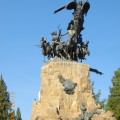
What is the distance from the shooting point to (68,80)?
27.6 metres

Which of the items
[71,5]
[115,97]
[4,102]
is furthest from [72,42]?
[4,102]

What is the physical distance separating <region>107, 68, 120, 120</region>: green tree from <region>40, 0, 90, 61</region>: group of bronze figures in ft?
36.4

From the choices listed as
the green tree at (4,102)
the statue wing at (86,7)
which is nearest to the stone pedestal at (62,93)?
Result: the statue wing at (86,7)

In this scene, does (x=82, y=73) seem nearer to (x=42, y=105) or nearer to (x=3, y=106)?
(x=42, y=105)

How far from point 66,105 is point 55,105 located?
0.69 meters

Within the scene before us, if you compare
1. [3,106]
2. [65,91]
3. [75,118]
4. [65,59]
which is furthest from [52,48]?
[3,106]

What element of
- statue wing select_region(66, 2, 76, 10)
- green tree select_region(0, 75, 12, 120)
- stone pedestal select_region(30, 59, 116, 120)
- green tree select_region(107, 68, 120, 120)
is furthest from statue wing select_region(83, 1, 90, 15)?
green tree select_region(0, 75, 12, 120)

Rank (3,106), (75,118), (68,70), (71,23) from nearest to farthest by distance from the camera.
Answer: (75,118)
(68,70)
(71,23)
(3,106)

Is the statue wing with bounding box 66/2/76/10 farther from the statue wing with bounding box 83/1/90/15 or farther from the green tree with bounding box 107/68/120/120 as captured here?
the green tree with bounding box 107/68/120/120

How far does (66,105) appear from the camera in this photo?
2695cm

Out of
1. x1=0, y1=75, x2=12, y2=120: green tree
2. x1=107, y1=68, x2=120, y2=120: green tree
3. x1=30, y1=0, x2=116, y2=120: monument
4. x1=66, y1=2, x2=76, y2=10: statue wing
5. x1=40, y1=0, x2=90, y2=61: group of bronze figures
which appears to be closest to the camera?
x1=30, y1=0, x2=116, y2=120: monument

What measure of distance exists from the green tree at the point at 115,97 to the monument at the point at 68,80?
9652 millimetres

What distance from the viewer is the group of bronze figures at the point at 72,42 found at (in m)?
29.0

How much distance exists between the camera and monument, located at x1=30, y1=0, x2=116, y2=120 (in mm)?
26375
